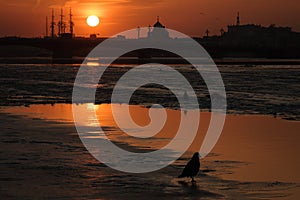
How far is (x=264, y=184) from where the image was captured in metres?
12.2

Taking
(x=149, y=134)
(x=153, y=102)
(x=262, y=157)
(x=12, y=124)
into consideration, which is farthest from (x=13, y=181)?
(x=153, y=102)

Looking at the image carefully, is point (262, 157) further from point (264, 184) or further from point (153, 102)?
point (153, 102)

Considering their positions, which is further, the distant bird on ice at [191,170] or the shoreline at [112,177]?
the distant bird on ice at [191,170]

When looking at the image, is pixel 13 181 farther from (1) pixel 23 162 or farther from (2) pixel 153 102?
(2) pixel 153 102

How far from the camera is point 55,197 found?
11.0 meters

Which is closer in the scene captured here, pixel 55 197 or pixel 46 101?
pixel 55 197

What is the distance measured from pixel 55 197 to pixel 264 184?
364cm

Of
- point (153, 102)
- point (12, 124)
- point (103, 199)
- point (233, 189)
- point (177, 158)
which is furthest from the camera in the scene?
point (153, 102)

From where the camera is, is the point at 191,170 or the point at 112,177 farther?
the point at 112,177

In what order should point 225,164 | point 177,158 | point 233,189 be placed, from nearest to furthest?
point 233,189, point 225,164, point 177,158

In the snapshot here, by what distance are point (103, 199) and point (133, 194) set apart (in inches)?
24.4

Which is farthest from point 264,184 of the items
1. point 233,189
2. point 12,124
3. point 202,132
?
point 12,124

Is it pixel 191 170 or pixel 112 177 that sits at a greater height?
pixel 191 170

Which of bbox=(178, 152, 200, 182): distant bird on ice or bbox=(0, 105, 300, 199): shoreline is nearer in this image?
bbox=(0, 105, 300, 199): shoreline
